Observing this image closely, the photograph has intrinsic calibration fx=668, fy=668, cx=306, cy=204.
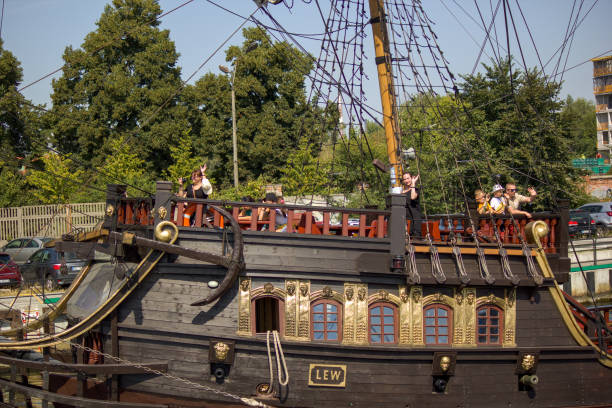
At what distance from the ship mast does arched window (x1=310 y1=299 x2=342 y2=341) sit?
8.66 feet

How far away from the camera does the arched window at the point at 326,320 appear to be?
8.64 meters

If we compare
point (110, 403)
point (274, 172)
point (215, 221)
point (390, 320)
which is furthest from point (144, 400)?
point (274, 172)

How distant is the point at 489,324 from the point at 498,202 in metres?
2.12

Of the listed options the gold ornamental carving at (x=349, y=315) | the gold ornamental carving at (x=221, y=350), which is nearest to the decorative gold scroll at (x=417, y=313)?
the gold ornamental carving at (x=349, y=315)

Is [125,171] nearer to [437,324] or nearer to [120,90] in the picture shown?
[120,90]

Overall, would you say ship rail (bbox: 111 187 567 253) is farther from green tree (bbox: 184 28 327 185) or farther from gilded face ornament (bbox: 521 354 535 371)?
green tree (bbox: 184 28 327 185)

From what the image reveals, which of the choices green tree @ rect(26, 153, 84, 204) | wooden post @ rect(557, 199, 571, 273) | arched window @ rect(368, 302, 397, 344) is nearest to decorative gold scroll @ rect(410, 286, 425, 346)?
arched window @ rect(368, 302, 397, 344)

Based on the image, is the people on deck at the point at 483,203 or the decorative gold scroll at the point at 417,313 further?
the people on deck at the point at 483,203

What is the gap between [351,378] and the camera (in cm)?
856

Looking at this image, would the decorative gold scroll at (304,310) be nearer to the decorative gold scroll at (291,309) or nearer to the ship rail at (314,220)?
the decorative gold scroll at (291,309)

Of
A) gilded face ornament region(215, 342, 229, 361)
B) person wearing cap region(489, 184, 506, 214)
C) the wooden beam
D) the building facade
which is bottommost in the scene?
the wooden beam

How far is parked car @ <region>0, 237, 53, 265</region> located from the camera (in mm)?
20766

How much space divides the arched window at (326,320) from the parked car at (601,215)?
19.0 meters

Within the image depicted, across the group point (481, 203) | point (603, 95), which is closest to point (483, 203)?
point (481, 203)
